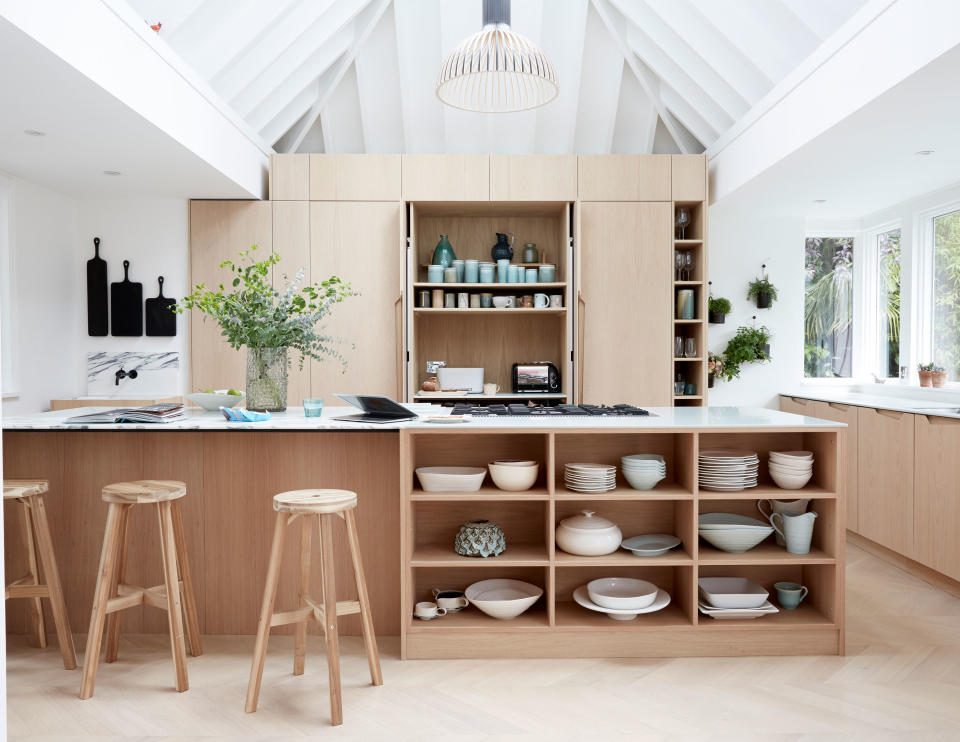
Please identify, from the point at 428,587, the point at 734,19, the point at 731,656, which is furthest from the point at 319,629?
the point at 734,19

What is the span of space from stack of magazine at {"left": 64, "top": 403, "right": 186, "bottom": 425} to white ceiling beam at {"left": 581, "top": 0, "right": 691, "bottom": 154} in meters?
3.39

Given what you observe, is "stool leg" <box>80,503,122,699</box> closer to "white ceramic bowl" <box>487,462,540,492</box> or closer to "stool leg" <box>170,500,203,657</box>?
"stool leg" <box>170,500,203,657</box>

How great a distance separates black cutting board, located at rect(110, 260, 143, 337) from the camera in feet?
14.8

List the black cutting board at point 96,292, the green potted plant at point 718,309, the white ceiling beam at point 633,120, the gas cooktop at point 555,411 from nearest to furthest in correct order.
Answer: the gas cooktop at point 555,411, the black cutting board at point 96,292, the white ceiling beam at point 633,120, the green potted plant at point 718,309

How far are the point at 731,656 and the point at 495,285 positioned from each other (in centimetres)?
267

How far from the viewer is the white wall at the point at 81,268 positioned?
418 centimetres

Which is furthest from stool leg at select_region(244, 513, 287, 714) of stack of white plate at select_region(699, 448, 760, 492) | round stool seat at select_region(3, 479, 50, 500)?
stack of white plate at select_region(699, 448, 760, 492)

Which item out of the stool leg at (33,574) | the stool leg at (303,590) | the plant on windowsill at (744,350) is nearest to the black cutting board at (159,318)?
the stool leg at (33,574)

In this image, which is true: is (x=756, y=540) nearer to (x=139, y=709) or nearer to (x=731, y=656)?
(x=731, y=656)

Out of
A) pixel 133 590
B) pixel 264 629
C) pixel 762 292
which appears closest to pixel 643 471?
pixel 264 629

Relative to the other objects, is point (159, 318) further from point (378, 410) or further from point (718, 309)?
point (718, 309)

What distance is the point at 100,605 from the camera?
7.45 feet

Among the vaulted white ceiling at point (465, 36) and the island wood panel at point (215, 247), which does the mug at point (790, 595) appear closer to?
the vaulted white ceiling at point (465, 36)

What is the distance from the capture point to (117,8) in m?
2.73
